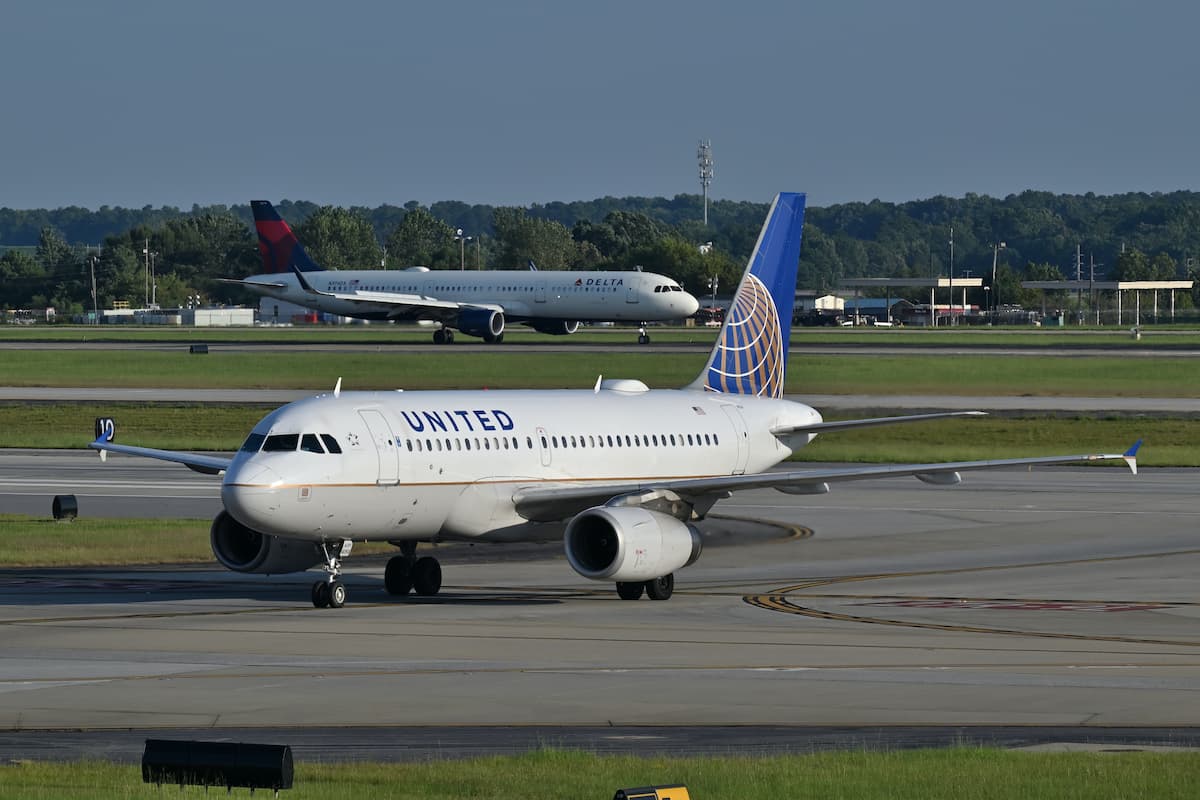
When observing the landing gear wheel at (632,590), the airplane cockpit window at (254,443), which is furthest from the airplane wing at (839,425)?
the airplane cockpit window at (254,443)

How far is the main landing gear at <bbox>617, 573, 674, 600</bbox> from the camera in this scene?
3634cm

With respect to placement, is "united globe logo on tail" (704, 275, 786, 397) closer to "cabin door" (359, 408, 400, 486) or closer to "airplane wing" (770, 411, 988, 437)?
"airplane wing" (770, 411, 988, 437)

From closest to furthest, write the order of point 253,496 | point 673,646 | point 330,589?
point 673,646 → point 253,496 → point 330,589

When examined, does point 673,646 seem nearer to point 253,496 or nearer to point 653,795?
point 253,496

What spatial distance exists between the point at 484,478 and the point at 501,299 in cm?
9995

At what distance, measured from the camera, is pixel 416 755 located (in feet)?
68.3

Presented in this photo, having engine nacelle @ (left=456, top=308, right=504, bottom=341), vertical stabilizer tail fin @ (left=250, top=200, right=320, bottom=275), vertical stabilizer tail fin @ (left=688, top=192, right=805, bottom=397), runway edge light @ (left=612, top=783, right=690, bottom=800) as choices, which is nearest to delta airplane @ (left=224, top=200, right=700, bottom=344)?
engine nacelle @ (left=456, top=308, right=504, bottom=341)

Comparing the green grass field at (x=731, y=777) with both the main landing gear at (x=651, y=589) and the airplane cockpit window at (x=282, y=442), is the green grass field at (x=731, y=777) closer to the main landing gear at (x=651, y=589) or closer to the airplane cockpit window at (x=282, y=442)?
the airplane cockpit window at (x=282, y=442)

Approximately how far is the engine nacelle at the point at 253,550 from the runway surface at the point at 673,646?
0.85m

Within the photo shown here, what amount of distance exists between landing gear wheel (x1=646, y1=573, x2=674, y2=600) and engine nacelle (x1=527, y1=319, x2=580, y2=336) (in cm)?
10120

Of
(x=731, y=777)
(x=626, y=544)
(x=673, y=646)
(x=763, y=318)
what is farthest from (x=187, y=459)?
(x=731, y=777)

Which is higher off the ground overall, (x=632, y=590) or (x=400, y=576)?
(x=400, y=576)

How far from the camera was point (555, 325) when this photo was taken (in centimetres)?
14012

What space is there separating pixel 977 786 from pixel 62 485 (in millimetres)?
46228
